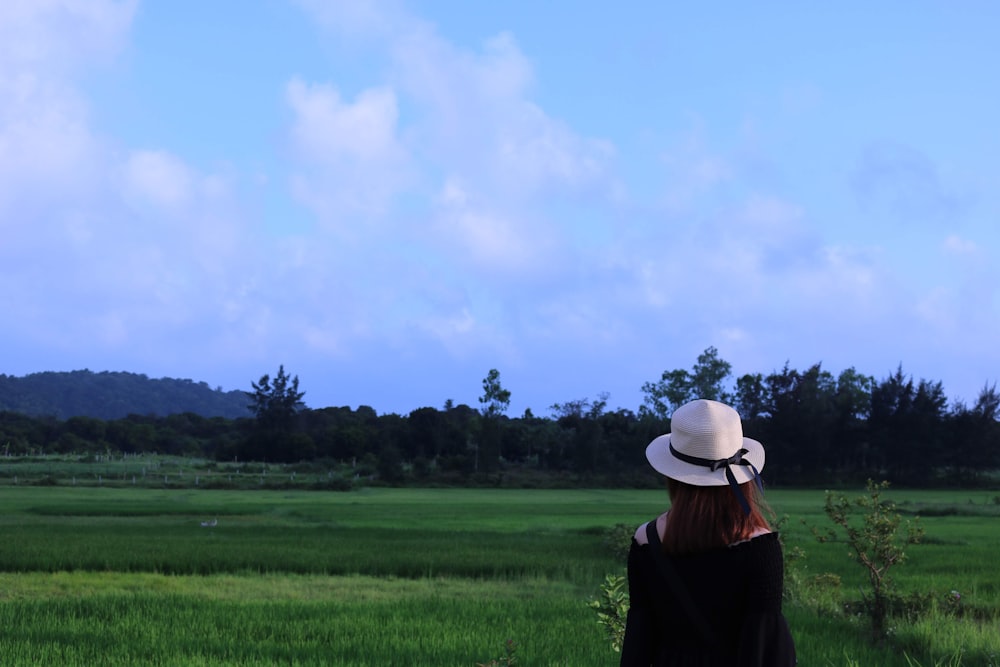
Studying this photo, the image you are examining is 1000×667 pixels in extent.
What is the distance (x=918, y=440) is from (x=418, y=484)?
3802cm

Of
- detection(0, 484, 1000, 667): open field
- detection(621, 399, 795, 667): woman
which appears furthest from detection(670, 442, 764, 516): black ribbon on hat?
detection(0, 484, 1000, 667): open field

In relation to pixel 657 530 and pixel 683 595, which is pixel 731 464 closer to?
pixel 657 530

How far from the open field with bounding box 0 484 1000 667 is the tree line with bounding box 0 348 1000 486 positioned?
36.3 metres

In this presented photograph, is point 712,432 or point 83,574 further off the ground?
point 712,432

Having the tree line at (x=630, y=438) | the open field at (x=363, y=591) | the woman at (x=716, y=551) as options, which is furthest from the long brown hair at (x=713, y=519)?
the tree line at (x=630, y=438)

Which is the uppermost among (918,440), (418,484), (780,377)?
(780,377)

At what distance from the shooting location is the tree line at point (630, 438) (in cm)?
6425

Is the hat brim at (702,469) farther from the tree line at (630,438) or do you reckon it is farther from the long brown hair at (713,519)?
the tree line at (630,438)

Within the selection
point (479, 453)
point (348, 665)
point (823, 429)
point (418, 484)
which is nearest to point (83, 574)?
point (348, 665)

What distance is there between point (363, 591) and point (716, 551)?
11576 mm

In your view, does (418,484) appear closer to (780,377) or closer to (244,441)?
(244,441)

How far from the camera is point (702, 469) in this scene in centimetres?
269

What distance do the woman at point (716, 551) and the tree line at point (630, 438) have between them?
201ft

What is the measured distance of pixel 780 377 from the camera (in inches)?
2977
